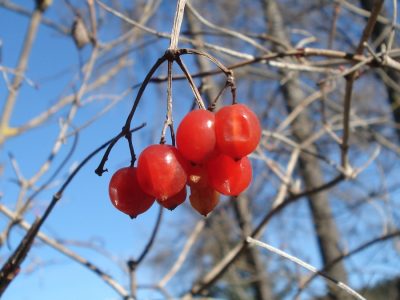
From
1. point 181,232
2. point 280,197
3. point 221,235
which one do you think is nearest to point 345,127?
point 280,197

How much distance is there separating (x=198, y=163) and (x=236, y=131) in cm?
8

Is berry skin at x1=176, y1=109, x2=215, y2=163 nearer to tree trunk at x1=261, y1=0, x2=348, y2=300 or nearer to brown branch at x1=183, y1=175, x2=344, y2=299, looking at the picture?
brown branch at x1=183, y1=175, x2=344, y2=299

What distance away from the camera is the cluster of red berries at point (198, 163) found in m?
0.62

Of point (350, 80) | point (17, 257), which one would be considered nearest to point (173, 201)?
point (17, 257)

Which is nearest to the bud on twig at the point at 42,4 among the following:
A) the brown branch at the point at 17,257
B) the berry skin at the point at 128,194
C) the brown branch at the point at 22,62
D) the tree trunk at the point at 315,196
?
the brown branch at the point at 22,62

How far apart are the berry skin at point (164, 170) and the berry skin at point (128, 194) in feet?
0.15

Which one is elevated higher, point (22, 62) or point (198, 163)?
point (22, 62)

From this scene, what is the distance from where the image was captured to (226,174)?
0.66 metres

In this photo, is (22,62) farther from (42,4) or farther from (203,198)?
(203,198)

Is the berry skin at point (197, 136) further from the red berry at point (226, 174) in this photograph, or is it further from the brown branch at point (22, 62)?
the brown branch at point (22, 62)

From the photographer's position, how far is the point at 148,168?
0.63 metres

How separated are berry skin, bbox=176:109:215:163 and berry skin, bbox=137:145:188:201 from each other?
2 cm

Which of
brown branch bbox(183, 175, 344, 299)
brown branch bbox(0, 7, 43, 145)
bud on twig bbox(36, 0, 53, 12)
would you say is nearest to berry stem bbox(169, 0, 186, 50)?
brown branch bbox(183, 175, 344, 299)

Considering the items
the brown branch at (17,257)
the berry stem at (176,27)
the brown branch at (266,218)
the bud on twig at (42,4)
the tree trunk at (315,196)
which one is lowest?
the brown branch at (17,257)
